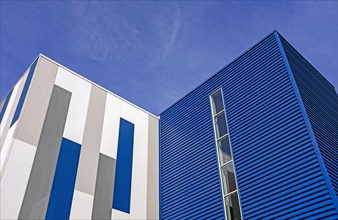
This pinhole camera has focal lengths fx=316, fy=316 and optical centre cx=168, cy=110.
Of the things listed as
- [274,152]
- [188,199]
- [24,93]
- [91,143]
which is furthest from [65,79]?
[274,152]

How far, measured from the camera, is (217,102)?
15.2 metres

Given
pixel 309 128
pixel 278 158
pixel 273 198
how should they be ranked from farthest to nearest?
pixel 278 158 < pixel 309 128 < pixel 273 198

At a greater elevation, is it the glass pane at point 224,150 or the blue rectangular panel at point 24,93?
the blue rectangular panel at point 24,93

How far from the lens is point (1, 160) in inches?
439

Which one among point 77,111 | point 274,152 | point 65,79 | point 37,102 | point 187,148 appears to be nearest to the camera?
point 274,152

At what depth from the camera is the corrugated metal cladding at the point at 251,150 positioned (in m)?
9.86

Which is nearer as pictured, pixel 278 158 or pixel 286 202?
pixel 286 202

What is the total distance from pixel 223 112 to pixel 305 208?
612 cm

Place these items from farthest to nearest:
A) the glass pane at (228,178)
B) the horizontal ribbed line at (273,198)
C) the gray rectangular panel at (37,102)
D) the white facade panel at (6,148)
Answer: the glass pane at (228,178)
the gray rectangular panel at (37,102)
the white facade panel at (6,148)
the horizontal ribbed line at (273,198)

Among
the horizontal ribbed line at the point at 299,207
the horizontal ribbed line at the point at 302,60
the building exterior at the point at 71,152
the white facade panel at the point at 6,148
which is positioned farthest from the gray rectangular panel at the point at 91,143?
the horizontal ribbed line at the point at 302,60

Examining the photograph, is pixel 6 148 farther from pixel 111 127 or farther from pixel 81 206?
pixel 111 127

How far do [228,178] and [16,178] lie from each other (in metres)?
7.74

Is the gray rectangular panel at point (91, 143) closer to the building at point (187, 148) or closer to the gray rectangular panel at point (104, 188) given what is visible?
the building at point (187, 148)

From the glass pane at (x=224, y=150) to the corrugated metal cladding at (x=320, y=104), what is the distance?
361 centimetres
